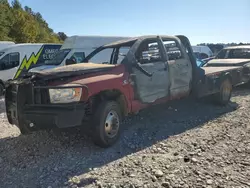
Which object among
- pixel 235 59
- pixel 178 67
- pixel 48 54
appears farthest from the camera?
pixel 48 54

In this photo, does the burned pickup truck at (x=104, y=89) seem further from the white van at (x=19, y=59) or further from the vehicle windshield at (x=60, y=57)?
the white van at (x=19, y=59)

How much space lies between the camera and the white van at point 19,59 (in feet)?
38.0

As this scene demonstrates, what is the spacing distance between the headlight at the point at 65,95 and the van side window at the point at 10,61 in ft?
29.2

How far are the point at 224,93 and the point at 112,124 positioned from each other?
4.03 metres

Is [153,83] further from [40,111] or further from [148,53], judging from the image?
[40,111]

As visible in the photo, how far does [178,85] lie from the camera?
5.71 meters

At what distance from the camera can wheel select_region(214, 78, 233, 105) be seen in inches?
278

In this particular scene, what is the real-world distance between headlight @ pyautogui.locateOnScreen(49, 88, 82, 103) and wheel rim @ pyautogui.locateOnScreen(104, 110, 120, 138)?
0.67 meters

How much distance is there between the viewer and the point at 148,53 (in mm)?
5227

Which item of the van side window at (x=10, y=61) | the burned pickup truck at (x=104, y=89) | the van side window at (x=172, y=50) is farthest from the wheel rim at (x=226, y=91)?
the van side window at (x=10, y=61)

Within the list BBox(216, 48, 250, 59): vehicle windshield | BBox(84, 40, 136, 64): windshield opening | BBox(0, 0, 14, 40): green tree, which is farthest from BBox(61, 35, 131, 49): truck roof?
BBox(0, 0, 14, 40): green tree

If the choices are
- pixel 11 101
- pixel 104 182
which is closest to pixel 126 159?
pixel 104 182

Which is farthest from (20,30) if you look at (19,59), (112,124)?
(112,124)

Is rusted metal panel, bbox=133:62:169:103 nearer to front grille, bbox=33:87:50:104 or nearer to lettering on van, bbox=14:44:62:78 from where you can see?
front grille, bbox=33:87:50:104
